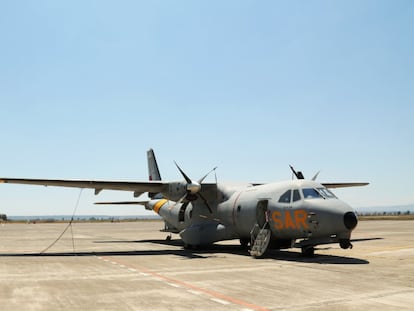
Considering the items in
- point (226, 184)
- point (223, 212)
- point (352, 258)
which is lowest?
point (352, 258)

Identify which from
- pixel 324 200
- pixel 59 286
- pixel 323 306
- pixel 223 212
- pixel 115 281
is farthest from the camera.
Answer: pixel 223 212

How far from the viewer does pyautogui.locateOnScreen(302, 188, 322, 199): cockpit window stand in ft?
58.0

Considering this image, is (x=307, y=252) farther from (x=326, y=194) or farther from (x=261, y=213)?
(x=261, y=213)

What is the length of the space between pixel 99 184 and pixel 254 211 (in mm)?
8957

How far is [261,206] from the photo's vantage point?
65.9ft

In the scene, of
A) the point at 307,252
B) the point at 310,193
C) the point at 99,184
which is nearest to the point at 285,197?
the point at 310,193

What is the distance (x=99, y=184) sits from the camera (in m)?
23.9

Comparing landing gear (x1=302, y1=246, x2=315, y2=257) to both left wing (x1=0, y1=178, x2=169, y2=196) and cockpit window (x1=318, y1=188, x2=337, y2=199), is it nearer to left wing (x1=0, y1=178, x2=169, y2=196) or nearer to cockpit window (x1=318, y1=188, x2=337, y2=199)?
cockpit window (x1=318, y1=188, x2=337, y2=199)

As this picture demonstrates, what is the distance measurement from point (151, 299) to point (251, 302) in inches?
A: 84.4

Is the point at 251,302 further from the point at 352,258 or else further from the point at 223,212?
the point at 223,212

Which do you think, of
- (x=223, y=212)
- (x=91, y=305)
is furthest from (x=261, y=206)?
(x=91, y=305)

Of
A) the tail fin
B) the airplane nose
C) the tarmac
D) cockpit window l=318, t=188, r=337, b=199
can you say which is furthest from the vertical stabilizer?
the airplane nose

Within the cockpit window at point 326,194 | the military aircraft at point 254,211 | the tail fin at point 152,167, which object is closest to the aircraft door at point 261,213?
the military aircraft at point 254,211

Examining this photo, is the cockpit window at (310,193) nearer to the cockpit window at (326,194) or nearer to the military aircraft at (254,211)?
the military aircraft at (254,211)
